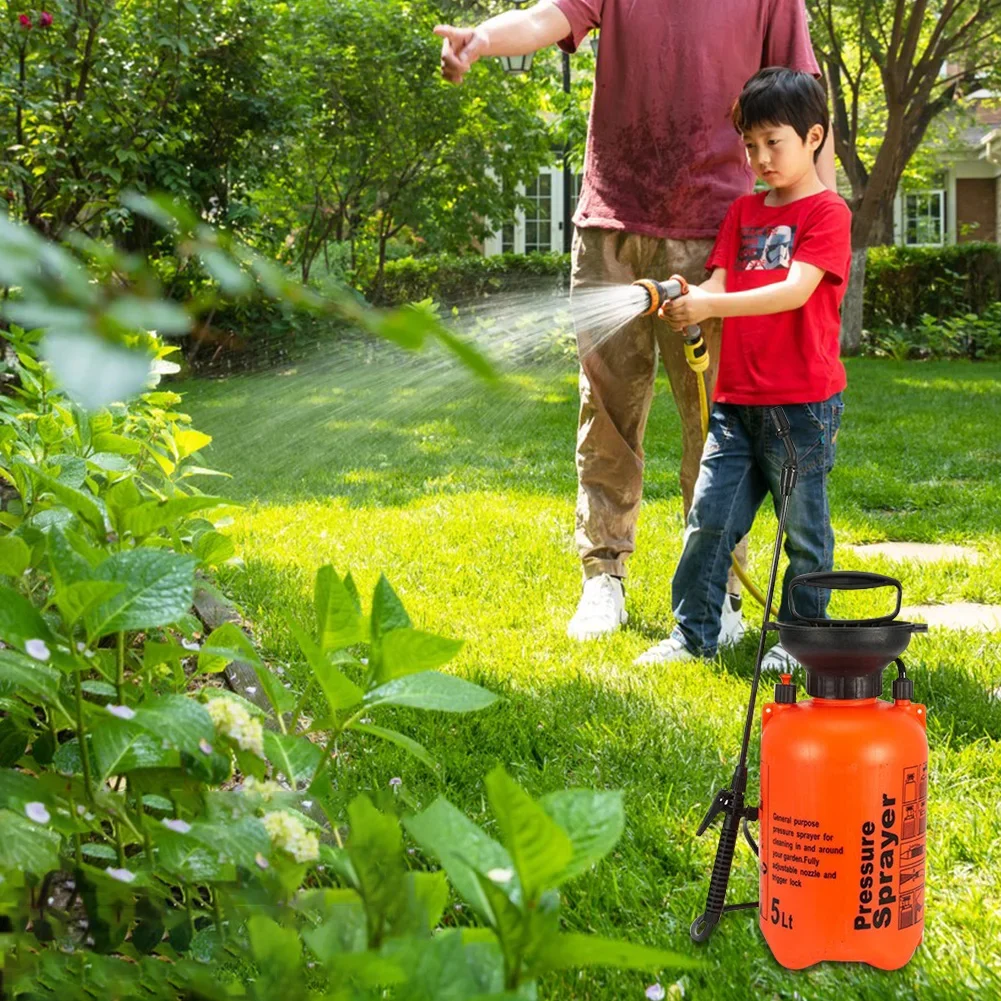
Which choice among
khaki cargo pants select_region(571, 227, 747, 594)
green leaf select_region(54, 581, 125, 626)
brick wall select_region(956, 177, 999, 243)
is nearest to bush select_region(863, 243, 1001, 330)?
khaki cargo pants select_region(571, 227, 747, 594)

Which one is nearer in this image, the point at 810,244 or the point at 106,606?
the point at 106,606

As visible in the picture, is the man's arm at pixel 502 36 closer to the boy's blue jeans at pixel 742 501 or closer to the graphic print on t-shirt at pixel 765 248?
the graphic print on t-shirt at pixel 765 248

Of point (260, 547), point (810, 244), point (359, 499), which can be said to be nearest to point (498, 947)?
point (810, 244)

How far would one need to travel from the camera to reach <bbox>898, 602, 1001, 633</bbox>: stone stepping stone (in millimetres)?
3410

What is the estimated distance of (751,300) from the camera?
9.09 feet

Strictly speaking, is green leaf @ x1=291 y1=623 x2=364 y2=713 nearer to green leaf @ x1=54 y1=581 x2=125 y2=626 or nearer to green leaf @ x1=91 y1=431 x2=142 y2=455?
green leaf @ x1=54 y1=581 x2=125 y2=626

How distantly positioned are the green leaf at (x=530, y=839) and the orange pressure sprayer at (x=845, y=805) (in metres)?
1.17

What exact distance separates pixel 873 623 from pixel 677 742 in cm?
85

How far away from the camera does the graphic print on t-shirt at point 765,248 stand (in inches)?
119

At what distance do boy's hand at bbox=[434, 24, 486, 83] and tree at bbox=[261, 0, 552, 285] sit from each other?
8.52 m

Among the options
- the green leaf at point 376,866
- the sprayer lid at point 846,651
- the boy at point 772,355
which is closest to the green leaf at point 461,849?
the green leaf at point 376,866

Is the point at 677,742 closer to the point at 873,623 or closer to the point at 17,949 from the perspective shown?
the point at 873,623

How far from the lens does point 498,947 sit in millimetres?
600

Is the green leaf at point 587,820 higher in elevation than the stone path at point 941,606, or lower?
higher
